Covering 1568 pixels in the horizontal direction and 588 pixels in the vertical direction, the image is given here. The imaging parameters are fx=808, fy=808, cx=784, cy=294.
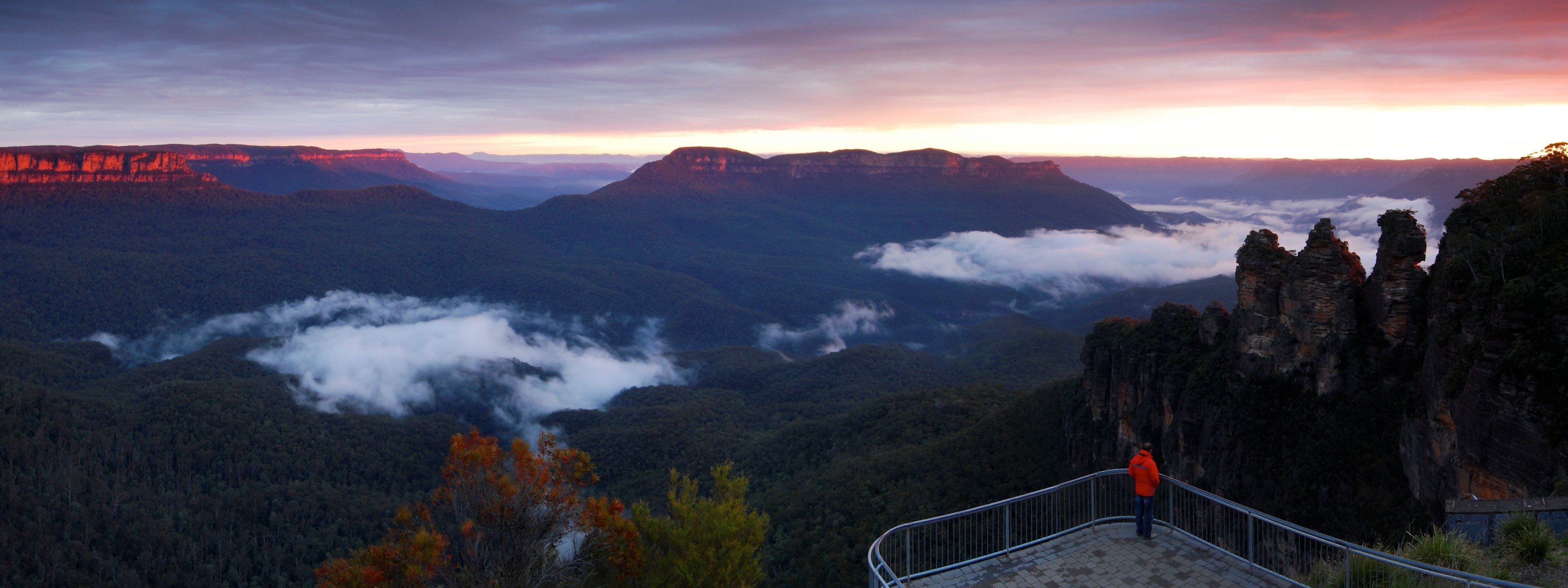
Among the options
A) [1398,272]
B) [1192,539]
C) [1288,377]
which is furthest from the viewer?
[1288,377]

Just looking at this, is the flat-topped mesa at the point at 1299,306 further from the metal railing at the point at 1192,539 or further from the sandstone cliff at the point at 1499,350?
the metal railing at the point at 1192,539

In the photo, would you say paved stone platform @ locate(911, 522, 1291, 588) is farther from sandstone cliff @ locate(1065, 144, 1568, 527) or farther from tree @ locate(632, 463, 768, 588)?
sandstone cliff @ locate(1065, 144, 1568, 527)

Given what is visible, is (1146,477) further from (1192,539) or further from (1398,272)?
(1398,272)

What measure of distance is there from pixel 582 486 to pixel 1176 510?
14.5 m

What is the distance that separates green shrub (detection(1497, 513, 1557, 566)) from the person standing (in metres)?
5.18

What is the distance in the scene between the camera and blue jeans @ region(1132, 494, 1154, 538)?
53.6 feet

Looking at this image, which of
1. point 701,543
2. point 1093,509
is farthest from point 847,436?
point 1093,509

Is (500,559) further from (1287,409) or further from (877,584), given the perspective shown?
(1287,409)

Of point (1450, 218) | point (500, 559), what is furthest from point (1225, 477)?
point (500, 559)

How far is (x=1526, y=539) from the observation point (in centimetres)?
1245

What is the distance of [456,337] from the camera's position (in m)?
175

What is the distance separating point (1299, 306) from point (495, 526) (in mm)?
31773

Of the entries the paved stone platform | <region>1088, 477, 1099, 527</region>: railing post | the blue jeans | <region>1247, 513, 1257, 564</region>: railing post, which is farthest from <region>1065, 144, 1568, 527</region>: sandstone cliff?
<region>1088, 477, 1099, 527</region>: railing post

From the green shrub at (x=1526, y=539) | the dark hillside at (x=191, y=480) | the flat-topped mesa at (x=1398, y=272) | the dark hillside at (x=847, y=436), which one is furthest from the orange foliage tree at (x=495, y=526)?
the dark hillside at (x=191, y=480)
